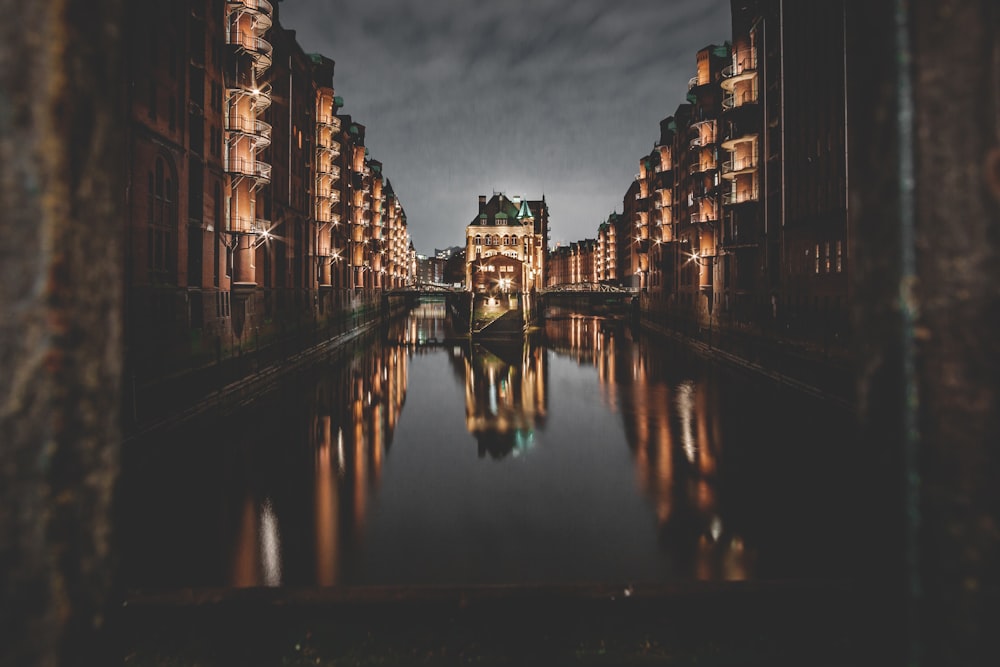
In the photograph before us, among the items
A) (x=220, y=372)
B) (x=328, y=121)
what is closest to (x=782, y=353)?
(x=220, y=372)

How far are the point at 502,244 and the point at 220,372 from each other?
9332 cm

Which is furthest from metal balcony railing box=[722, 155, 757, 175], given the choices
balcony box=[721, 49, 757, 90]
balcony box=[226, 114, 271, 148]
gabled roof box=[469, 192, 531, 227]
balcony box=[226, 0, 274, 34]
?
gabled roof box=[469, 192, 531, 227]

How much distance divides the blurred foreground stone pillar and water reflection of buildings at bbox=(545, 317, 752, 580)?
7.94 meters

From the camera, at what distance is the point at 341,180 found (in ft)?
194

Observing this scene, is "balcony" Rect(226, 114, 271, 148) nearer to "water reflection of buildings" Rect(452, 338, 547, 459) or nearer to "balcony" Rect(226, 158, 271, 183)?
"balcony" Rect(226, 158, 271, 183)

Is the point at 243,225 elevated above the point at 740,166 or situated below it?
below

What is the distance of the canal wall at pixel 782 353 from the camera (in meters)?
20.0

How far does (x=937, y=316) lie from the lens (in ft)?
5.08

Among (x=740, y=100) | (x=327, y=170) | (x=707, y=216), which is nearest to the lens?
(x=740, y=100)

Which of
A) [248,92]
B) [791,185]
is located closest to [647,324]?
[791,185]

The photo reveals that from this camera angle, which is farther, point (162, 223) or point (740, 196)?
point (740, 196)

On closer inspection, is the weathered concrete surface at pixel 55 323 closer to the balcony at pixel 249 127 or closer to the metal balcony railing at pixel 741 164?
the balcony at pixel 249 127

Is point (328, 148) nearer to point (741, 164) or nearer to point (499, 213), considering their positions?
point (741, 164)

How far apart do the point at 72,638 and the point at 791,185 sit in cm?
3706
